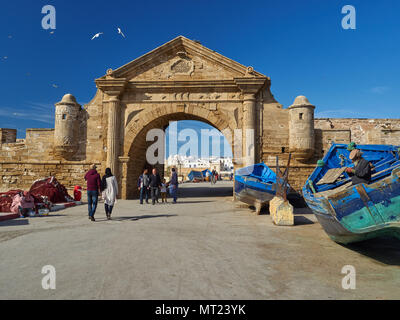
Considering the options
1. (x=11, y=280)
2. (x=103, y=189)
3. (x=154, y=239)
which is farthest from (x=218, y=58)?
(x=11, y=280)

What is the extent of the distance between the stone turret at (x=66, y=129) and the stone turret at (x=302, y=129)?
36.0 feet

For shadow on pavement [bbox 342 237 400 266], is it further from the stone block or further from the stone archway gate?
the stone archway gate

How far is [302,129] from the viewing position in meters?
12.9

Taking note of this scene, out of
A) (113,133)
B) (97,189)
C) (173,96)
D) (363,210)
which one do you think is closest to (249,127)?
(173,96)

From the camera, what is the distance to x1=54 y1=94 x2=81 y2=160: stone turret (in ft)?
45.3

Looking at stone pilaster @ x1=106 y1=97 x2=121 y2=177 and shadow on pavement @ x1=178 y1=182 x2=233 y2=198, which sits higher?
stone pilaster @ x1=106 y1=97 x2=121 y2=177

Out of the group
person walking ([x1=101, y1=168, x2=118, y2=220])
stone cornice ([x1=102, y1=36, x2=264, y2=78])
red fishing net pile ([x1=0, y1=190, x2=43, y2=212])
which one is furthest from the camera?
stone cornice ([x1=102, y1=36, x2=264, y2=78])

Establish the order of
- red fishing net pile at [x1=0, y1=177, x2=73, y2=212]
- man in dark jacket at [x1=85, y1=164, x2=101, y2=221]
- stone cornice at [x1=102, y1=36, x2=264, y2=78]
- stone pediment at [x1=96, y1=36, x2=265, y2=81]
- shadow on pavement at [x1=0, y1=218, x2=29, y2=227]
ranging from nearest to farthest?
shadow on pavement at [x1=0, y1=218, x2=29, y2=227]
man in dark jacket at [x1=85, y1=164, x2=101, y2=221]
red fishing net pile at [x1=0, y1=177, x2=73, y2=212]
stone cornice at [x1=102, y1=36, x2=264, y2=78]
stone pediment at [x1=96, y1=36, x2=265, y2=81]

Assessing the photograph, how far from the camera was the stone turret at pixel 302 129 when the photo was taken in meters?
12.9

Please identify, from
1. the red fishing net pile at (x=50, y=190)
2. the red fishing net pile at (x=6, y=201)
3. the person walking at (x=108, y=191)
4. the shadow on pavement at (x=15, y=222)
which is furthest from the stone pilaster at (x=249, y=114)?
the red fishing net pile at (x=6, y=201)

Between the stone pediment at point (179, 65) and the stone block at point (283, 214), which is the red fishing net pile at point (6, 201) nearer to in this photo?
the stone pediment at point (179, 65)

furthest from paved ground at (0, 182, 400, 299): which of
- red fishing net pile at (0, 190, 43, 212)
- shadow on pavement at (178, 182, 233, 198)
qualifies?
shadow on pavement at (178, 182, 233, 198)

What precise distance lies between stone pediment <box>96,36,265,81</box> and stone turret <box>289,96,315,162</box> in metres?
3.32
